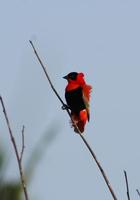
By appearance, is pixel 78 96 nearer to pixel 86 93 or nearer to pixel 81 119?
pixel 86 93

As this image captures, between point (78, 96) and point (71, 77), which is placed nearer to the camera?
point (78, 96)

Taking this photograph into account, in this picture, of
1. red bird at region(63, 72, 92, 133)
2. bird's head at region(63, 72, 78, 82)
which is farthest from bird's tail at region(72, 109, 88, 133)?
bird's head at region(63, 72, 78, 82)

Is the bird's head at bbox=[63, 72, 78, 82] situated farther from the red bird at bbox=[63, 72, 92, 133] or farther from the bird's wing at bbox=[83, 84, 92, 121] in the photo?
the bird's wing at bbox=[83, 84, 92, 121]

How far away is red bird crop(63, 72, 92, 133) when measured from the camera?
7.22m

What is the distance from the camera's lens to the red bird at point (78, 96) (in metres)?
7.22

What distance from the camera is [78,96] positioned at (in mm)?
7219

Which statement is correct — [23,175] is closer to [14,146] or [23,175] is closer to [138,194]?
[14,146]

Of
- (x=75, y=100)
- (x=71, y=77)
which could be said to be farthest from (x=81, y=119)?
(x=71, y=77)

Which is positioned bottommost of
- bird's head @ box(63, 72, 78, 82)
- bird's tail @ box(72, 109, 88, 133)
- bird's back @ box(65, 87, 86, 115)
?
bird's tail @ box(72, 109, 88, 133)

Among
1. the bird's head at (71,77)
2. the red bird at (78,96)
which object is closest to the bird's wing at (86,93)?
the red bird at (78,96)

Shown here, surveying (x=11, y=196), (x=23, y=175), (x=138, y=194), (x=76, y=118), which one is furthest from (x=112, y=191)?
(x=76, y=118)

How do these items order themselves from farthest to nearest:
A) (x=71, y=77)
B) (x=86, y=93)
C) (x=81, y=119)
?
1. (x=71, y=77)
2. (x=86, y=93)
3. (x=81, y=119)

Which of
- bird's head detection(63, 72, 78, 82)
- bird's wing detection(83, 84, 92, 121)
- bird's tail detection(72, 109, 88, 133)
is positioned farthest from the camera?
bird's head detection(63, 72, 78, 82)

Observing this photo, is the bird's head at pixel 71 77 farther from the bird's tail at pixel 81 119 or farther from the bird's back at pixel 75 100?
the bird's tail at pixel 81 119
